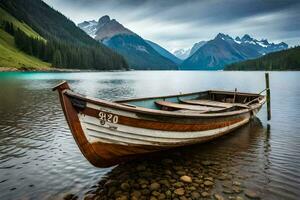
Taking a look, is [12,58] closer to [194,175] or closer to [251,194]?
[194,175]

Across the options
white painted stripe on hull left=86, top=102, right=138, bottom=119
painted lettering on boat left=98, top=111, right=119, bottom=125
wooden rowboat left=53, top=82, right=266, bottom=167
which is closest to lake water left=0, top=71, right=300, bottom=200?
wooden rowboat left=53, top=82, right=266, bottom=167

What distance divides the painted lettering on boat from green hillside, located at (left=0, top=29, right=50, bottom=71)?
137759mm

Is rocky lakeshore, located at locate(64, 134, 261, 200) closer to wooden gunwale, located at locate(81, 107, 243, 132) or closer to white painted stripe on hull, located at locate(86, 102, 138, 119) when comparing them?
wooden gunwale, located at locate(81, 107, 243, 132)

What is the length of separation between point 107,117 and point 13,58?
520ft

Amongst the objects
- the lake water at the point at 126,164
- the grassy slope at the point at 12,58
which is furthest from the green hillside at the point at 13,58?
the lake water at the point at 126,164

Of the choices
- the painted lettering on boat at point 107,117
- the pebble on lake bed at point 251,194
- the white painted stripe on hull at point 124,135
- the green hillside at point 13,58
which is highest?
the green hillside at point 13,58

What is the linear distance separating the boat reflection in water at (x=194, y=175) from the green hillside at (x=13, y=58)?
137 metres

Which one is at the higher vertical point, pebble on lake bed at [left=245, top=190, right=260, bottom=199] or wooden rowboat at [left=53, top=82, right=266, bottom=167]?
wooden rowboat at [left=53, top=82, right=266, bottom=167]

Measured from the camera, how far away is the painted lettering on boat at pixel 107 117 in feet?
33.8

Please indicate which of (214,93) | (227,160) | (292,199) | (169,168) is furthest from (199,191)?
(214,93)

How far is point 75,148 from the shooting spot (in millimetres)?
15672

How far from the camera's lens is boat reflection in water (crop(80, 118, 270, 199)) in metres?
10.1

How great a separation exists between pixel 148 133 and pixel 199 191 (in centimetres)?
333

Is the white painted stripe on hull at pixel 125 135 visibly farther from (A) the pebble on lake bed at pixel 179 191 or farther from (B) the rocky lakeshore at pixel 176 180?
(A) the pebble on lake bed at pixel 179 191
